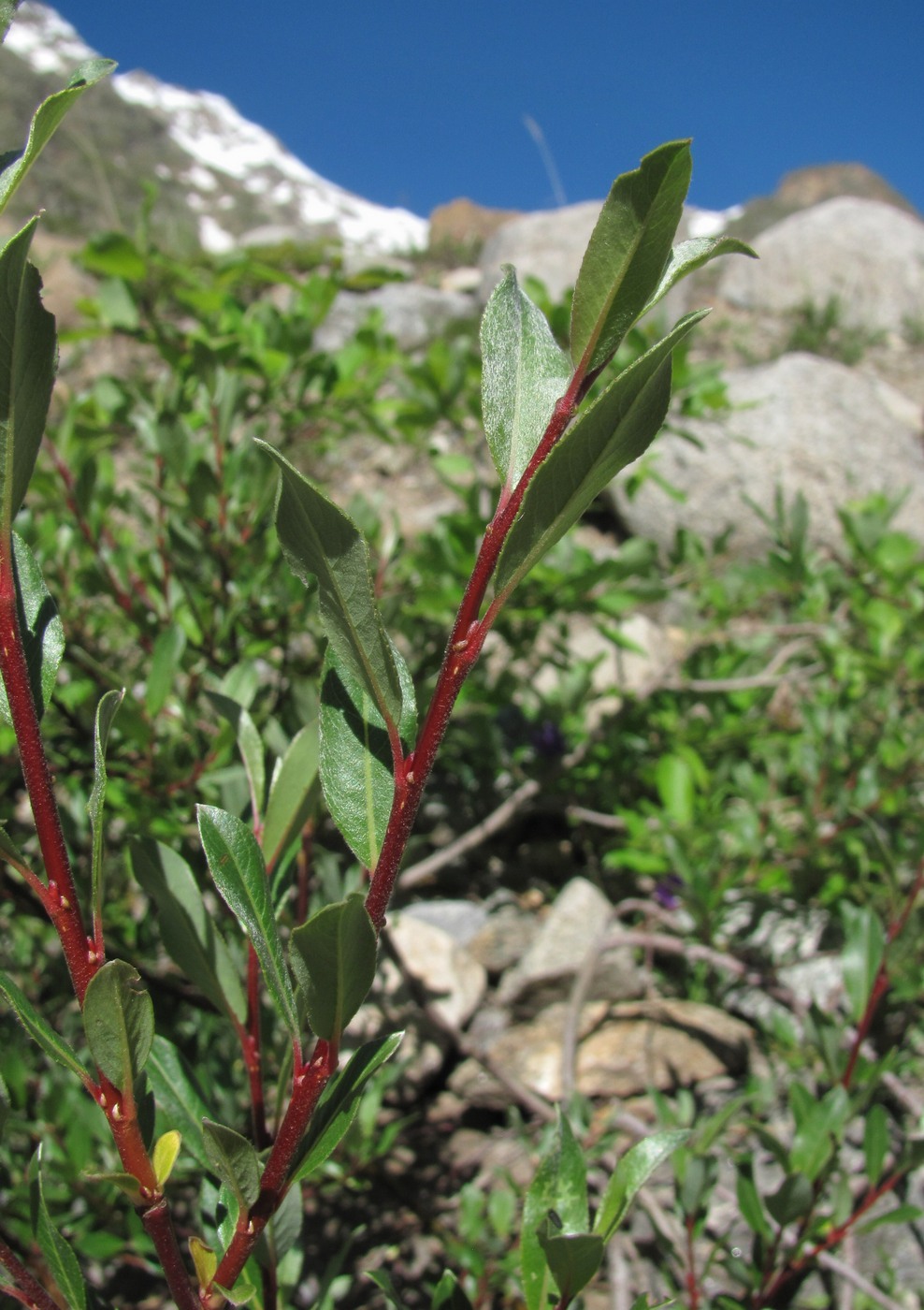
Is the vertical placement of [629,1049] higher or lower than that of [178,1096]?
lower

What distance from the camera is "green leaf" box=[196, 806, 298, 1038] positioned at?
423mm

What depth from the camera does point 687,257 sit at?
1.37 ft

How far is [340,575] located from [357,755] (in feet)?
0.38

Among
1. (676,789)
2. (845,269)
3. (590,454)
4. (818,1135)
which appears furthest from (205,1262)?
(845,269)

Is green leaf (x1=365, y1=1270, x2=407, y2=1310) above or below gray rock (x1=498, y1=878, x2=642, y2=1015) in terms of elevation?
above

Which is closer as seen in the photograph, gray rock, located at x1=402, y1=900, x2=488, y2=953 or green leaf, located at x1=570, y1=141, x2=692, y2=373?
green leaf, located at x1=570, y1=141, x2=692, y2=373

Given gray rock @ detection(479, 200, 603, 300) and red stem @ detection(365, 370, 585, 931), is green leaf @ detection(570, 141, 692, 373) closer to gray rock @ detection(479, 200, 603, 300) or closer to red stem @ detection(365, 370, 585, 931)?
red stem @ detection(365, 370, 585, 931)

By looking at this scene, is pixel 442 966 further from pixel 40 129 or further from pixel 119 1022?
pixel 40 129

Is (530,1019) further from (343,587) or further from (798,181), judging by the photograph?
(798,181)

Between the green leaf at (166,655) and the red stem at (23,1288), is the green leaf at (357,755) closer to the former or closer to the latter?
the red stem at (23,1288)

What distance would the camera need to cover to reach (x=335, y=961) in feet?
1.30

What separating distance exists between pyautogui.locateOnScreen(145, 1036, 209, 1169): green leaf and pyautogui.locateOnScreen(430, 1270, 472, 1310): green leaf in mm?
163

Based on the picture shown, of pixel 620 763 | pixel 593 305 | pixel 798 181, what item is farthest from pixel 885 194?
pixel 593 305

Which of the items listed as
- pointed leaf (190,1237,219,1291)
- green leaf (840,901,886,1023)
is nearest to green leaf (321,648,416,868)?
pointed leaf (190,1237,219,1291)
